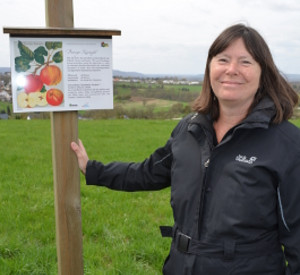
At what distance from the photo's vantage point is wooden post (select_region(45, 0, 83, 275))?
2.57 metres

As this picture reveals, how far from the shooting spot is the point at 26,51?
2391 millimetres

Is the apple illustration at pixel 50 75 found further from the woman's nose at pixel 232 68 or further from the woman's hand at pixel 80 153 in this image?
the woman's nose at pixel 232 68

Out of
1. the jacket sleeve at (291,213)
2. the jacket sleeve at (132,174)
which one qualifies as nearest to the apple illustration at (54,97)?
the jacket sleeve at (132,174)

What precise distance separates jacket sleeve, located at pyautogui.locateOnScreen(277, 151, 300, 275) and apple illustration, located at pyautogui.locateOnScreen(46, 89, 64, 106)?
4.75 ft

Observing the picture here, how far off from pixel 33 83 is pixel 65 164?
1.90 ft

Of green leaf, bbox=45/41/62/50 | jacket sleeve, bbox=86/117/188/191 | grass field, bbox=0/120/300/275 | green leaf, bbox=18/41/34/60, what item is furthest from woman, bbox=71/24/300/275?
grass field, bbox=0/120/300/275

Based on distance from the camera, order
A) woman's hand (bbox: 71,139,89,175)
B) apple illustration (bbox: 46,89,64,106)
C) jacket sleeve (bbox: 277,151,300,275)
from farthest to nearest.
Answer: woman's hand (bbox: 71,139,89,175) < apple illustration (bbox: 46,89,64,106) < jacket sleeve (bbox: 277,151,300,275)

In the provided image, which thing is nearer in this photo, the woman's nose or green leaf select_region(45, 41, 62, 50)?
the woman's nose

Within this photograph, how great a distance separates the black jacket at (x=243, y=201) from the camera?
2047 millimetres

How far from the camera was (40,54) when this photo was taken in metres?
2.44

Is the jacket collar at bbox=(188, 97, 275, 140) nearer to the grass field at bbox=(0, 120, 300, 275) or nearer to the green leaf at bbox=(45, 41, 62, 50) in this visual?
the green leaf at bbox=(45, 41, 62, 50)

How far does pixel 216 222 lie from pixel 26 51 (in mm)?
1523

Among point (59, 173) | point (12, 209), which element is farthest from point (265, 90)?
point (12, 209)

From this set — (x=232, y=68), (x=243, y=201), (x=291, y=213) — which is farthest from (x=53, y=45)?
(x=291, y=213)
